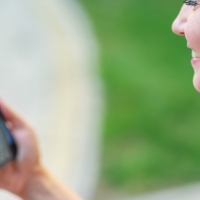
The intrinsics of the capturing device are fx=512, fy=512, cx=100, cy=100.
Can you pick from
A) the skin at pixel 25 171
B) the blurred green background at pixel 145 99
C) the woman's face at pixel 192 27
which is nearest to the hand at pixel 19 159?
the skin at pixel 25 171

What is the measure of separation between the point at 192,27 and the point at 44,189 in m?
0.38

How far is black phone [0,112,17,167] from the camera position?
0.84m

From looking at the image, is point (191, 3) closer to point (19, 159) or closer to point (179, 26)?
point (179, 26)

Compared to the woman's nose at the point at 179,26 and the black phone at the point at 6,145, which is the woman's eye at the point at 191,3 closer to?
the woman's nose at the point at 179,26

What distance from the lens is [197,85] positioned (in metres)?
0.75

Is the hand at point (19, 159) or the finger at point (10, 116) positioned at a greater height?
the finger at point (10, 116)

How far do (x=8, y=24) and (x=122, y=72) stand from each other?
1.83ft

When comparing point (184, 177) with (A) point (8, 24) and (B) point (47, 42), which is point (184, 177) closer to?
(B) point (47, 42)

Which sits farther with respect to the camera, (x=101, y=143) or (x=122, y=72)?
(x=122, y=72)

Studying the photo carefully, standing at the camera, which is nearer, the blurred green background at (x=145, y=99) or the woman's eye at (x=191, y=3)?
the woman's eye at (x=191, y=3)

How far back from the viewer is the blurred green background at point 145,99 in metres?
1.66

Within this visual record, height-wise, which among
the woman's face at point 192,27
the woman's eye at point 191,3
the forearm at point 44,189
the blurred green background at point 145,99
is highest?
the blurred green background at point 145,99

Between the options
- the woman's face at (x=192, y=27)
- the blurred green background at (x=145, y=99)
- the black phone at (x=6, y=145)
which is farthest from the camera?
the blurred green background at (x=145, y=99)

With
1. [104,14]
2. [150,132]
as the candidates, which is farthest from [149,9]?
[150,132]
